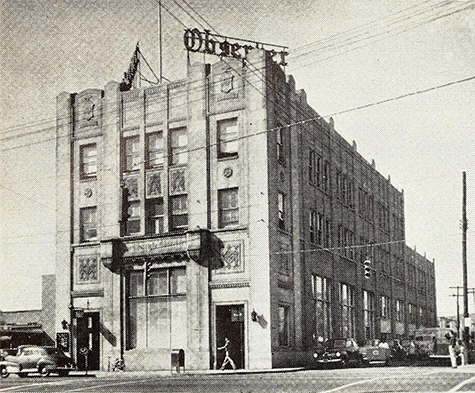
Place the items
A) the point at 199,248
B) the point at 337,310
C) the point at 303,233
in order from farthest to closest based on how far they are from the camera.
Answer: the point at 337,310, the point at 303,233, the point at 199,248

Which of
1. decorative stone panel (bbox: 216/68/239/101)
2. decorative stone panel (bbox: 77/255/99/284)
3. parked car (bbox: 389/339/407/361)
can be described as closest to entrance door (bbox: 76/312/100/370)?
decorative stone panel (bbox: 77/255/99/284)

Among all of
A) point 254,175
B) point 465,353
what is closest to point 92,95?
point 254,175

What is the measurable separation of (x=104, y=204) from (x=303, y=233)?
1149cm

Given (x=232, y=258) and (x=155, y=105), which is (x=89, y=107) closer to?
(x=155, y=105)

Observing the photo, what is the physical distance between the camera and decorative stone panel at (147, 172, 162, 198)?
138 ft

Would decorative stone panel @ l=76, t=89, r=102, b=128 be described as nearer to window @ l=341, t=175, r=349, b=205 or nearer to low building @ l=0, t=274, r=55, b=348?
low building @ l=0, t=274, r=55, b=348

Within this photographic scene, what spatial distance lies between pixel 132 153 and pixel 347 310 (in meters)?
19.1

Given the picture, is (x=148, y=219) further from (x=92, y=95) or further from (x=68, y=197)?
(x=92, y=95)

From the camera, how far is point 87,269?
4344cm

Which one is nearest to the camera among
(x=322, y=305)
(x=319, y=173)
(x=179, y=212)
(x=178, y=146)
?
(x=179, y=212)

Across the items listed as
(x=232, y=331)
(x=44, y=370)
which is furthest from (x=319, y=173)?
(x=44, y=370)

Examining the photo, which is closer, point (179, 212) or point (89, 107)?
point (179, 212)

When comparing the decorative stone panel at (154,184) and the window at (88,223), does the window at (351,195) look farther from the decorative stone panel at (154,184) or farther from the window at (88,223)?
the window at (88,223)

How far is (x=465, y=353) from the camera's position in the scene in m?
42.1
